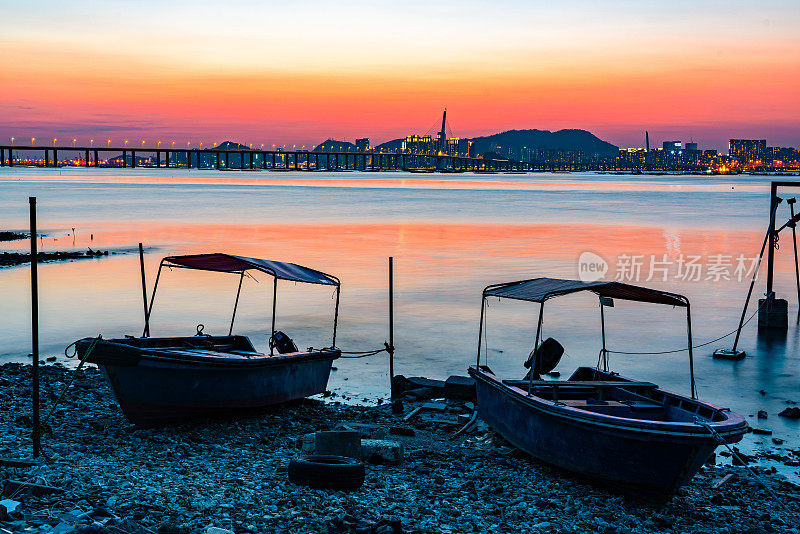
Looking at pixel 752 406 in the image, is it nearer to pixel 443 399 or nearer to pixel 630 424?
pixel 443 399

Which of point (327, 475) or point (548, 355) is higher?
point (548, 355)

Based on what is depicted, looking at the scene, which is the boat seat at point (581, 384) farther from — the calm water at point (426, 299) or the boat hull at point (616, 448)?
the calm water at point (426, 299)

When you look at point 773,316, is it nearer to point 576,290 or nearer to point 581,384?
point 581,384

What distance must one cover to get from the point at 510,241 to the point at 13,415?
43.6m

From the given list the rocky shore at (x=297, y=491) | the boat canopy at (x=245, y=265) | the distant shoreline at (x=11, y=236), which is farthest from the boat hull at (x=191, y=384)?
the distant shoreline at (x=11, y=236)

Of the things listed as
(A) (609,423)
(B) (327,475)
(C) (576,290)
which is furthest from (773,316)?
A: (B) (327,475)

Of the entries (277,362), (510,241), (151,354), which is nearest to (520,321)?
(277,362)

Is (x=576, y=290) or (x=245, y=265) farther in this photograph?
(x=245, y=265)

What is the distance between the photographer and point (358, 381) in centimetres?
1617

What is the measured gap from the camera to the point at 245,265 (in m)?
13.9

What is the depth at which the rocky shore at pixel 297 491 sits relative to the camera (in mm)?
8383

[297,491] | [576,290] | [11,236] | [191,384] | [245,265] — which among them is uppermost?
[576,290]

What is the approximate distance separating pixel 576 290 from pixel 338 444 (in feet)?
12.1

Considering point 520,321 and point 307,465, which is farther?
point 520,321
